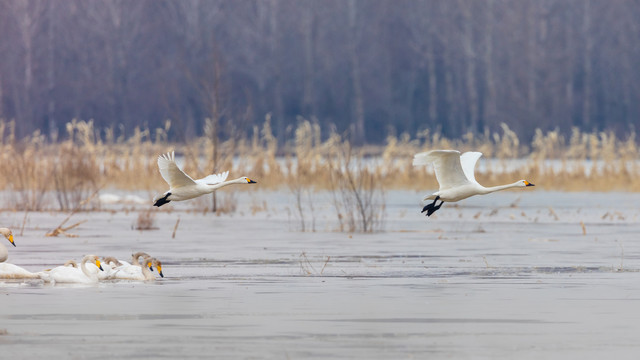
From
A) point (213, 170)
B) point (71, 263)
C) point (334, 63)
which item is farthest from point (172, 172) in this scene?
point (334, 63)

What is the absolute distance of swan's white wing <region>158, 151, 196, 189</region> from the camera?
12.8 m

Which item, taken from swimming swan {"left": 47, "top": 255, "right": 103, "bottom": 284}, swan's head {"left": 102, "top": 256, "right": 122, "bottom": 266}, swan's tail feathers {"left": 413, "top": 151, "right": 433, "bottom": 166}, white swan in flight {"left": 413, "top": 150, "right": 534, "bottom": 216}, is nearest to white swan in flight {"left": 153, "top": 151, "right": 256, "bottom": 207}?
swan's head {"left": 102, "top": 256, "right": 122, "bottom": 266}

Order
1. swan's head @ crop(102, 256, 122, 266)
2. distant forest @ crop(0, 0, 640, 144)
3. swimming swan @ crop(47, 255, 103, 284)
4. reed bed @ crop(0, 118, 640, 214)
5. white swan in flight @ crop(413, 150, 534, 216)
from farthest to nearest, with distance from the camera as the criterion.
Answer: distant forest @ crop(0, 0, 640, 144) < reed bed @ crop(0, 118, 640, 214) < white swan in flight @ crop(413, 150, 534, 216) < swan's head @ crop(102, 256, 122, 266) < swimming swan @ crop(47, 255, 103, 284)

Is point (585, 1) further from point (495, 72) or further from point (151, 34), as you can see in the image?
point (151, 34)

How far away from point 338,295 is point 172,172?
87.7 inches

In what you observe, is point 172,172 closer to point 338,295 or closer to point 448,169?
point 338,295

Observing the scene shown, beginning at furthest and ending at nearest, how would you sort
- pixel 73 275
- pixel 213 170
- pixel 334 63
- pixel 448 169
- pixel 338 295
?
pixel 334 63 < pixel 213 170 < pixel 448 169 < pixel 73 275 < pixel 338 295

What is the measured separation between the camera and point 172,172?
12.9 m

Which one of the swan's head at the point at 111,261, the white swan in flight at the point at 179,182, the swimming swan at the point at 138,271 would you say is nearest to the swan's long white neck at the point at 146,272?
the swimming swan at the point at 138,271

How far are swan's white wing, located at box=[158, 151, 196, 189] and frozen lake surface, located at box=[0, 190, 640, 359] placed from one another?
93cm

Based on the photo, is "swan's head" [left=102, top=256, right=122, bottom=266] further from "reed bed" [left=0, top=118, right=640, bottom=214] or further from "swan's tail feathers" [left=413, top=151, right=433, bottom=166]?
"reed bed" [left=0, top=118, right=640, bottom=214]

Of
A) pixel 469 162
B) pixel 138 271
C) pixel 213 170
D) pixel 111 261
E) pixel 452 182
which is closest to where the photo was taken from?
pixel 138 271

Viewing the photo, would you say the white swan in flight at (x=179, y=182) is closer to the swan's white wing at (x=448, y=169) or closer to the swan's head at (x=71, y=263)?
the swan's head at (x=71, y=263)

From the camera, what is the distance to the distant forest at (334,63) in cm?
5844
